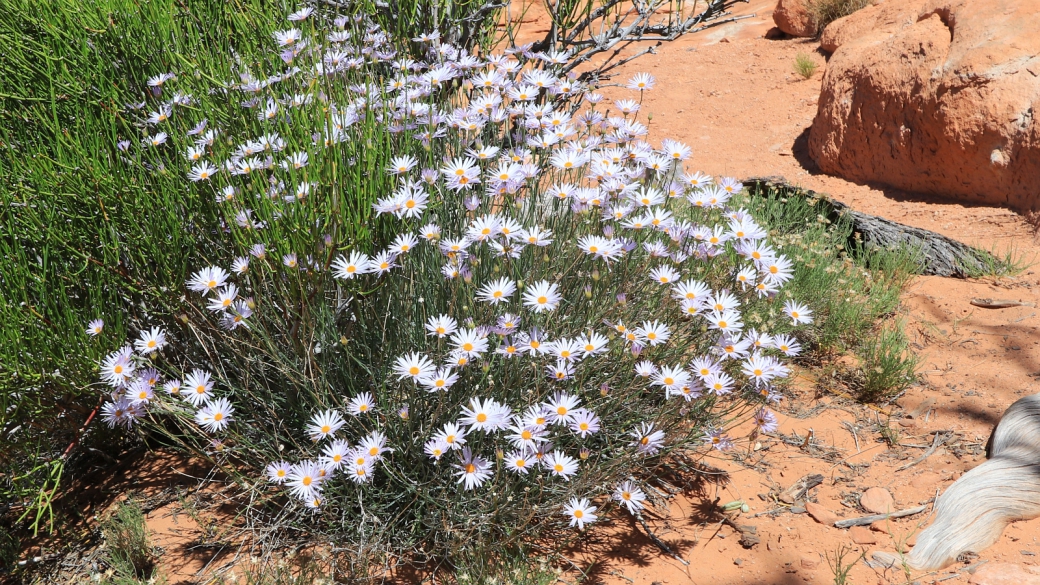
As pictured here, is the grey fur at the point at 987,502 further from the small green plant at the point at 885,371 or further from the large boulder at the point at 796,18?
the large boulder at the point at 796,18

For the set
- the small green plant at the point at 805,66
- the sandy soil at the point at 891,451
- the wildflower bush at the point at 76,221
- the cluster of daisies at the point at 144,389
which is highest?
the wildflower bush at the point at 76,221

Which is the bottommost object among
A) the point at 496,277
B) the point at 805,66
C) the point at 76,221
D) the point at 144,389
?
the point at 805,66

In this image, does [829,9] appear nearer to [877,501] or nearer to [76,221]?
[877,501]

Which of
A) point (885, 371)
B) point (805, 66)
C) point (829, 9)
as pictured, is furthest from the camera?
point (829, 9)

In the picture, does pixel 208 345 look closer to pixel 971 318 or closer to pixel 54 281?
pixel 54 281

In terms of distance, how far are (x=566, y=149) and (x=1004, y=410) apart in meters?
2.09

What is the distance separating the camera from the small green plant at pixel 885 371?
3.37 meters

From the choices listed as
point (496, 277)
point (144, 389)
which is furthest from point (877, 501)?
point (144, 389)

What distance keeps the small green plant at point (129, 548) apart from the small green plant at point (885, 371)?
2822 millimetres

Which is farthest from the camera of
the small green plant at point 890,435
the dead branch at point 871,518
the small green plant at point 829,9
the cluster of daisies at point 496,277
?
the small green plant at point 829,9

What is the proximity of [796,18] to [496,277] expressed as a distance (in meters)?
8.08

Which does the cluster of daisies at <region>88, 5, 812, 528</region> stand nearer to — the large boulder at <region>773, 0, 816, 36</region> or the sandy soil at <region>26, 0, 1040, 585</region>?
the sandy soil at <region>26, 0, 1040, 585</region>

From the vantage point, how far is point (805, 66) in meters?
8.07

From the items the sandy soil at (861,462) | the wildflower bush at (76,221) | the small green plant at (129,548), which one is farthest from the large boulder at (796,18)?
the small green plant at (129,548)
